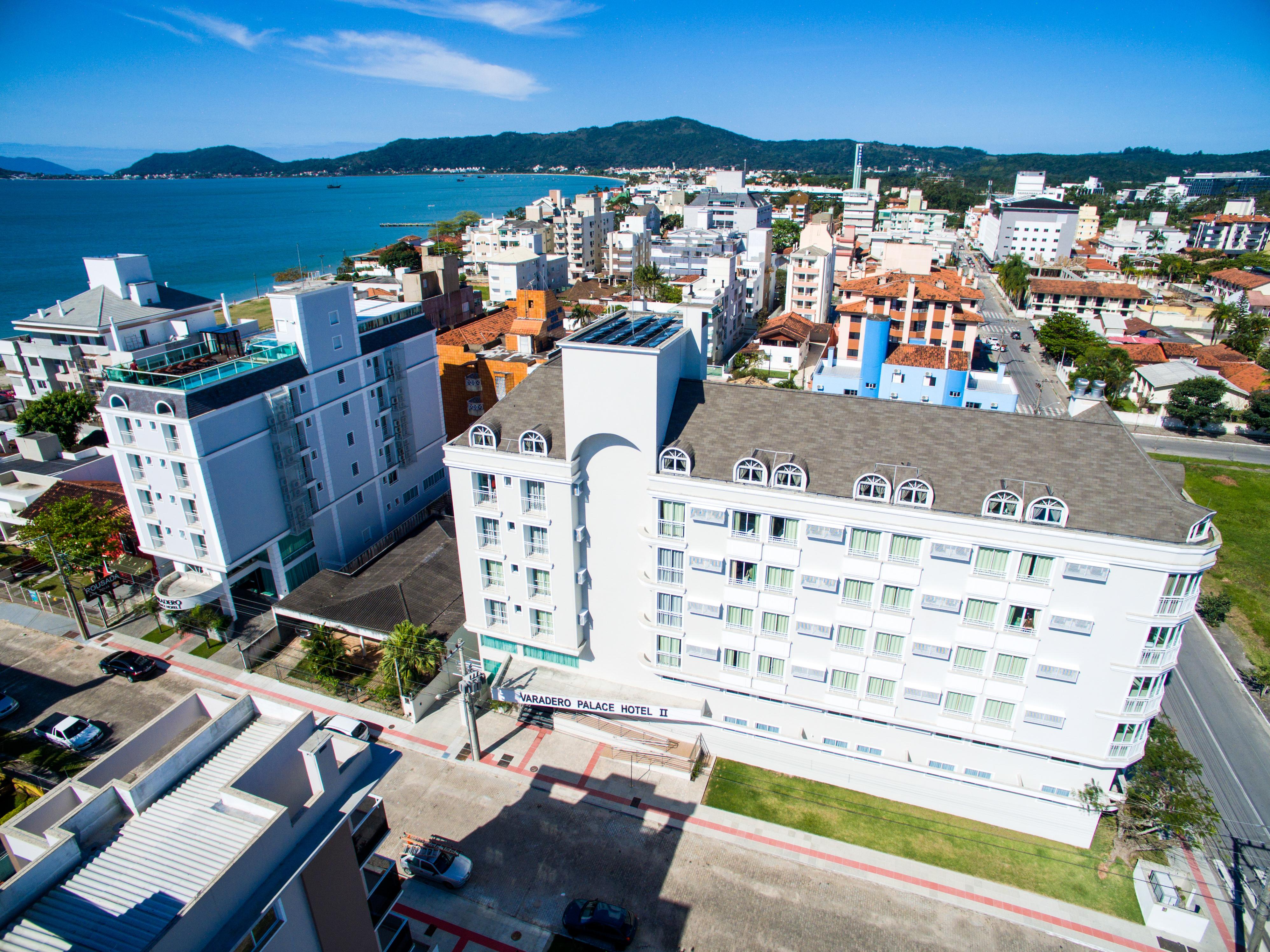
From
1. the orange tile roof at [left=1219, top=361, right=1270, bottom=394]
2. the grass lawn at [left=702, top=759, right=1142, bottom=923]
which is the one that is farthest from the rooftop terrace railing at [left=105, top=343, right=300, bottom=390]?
the orange tile roof at [left=1219, top=361, right=1270, bottom=394]

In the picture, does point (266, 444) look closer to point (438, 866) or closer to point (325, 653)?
point (325, 653)

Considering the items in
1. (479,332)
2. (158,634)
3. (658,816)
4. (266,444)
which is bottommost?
(658,816)

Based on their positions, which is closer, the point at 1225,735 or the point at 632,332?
the point at 632,332

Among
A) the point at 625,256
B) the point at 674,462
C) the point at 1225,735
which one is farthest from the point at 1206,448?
the point at 625,256

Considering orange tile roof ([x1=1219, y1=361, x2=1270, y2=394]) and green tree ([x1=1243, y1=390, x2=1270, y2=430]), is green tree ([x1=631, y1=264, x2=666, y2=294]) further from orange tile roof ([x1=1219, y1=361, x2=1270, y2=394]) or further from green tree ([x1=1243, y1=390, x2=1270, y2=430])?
green tree ([x1=1243, y1=390, x2=1270, y2=430])

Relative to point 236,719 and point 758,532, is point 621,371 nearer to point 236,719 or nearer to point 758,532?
point 758,532

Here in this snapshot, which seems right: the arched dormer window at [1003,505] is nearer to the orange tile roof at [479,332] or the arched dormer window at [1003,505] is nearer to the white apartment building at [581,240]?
the orange tile roof at [479,332]

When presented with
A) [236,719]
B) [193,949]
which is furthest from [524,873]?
[193,949]
